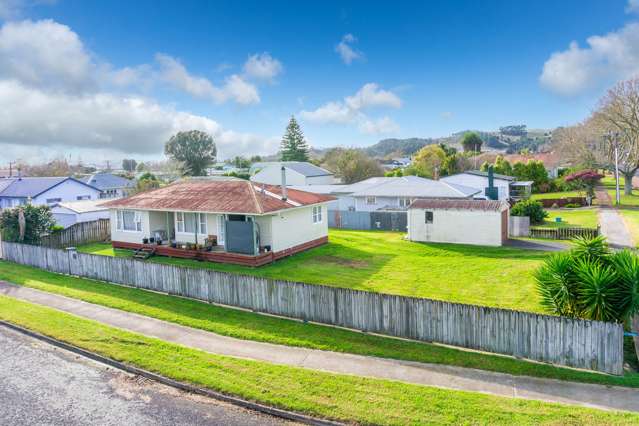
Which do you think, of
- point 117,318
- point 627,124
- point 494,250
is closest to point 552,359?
point 117,318

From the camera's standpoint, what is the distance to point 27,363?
552 inches

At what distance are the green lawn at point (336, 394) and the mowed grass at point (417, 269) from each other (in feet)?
24.9

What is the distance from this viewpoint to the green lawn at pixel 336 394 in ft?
32.5

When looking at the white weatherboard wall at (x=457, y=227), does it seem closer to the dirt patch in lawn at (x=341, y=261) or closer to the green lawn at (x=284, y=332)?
the dirt patch in lawn at (x=341, y=261)

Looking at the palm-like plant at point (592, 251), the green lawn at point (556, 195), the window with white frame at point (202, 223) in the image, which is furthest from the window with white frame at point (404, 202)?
the green lawn at point (556, 195)

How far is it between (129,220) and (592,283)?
26817 millimetres

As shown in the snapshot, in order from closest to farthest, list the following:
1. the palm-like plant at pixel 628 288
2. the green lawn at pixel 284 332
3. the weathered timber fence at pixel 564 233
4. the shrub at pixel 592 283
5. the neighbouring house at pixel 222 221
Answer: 1. the green lawn at pixel 284 332
2. the palm-like plant at pixel 628 288
3. the shrub at pixel 592 283
4. the neighbouring house at pixel 222 221
5. the weathered timber fence at pixel 564 233

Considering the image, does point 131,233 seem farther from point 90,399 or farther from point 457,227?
point 457,227

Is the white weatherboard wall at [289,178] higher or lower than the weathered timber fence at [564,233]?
higher

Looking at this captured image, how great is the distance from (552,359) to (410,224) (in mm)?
19903

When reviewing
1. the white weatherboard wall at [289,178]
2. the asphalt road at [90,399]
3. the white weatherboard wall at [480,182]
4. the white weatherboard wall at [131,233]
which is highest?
the white weatherboard wall at [289,178]

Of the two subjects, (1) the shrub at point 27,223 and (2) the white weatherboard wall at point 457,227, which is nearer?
(2) the white weatherboard wall at point 457,227

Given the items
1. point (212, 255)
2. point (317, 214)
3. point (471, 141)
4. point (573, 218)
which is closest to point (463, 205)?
point (317, 214)

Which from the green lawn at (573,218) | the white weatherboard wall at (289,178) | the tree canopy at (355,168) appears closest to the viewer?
the green lawn at (573,218)
